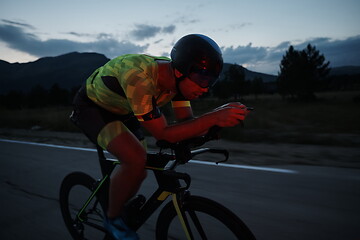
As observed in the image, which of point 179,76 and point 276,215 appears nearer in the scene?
point 179,76

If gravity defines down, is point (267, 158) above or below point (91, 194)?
below

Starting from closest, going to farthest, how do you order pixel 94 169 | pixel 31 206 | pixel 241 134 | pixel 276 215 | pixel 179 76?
pixel 179 76
pixel 276 215
pixel 31 206
pixel 94 169
pixel 241 134

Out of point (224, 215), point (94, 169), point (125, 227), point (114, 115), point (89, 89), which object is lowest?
point (94, 169)

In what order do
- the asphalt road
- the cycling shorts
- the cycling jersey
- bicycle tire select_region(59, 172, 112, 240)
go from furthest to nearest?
1. the asphalt road
2. bicycle tire select_region(59, 172, 112, 240)
3. the cycling shorts
4. the cycling jersey

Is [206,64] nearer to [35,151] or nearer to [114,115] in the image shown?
[114,115]

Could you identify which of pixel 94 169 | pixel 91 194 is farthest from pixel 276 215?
pixel 94 169

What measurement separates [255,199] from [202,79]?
205cm

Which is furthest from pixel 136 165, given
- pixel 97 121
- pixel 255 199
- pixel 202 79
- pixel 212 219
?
pixel 255 199

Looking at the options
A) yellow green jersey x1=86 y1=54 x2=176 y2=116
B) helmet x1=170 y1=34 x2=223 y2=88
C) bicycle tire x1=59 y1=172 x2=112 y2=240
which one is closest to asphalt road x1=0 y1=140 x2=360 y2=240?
bicycle tire x1=59 y1=172 x2=112 y2=240

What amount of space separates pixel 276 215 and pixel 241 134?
4.74m

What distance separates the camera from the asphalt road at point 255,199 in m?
2.61

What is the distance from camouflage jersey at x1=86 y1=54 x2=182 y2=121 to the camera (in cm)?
164

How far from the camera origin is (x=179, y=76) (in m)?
1.80

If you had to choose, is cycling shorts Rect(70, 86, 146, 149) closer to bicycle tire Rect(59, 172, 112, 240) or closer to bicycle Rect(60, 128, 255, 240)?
bicycle Rect(60, 128, 255, 240)
